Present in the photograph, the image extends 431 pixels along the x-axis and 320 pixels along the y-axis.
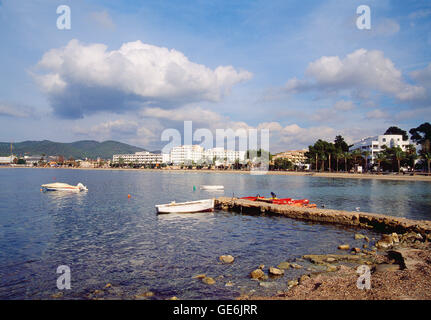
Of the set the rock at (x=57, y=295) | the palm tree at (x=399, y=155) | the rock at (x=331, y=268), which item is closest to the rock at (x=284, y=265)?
the rock at (x=331, y=268)

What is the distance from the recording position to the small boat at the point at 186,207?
111 ft

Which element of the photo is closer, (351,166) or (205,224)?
(205,224)

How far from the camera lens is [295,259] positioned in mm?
17062

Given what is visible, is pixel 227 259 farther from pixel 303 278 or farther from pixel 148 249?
pixel 148 249

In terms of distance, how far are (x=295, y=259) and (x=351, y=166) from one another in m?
142

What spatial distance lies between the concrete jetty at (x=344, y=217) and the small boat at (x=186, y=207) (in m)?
3.54

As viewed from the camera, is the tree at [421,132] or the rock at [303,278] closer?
the rock at [303,278]

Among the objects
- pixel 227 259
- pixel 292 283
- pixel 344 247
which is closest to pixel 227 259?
pixel 227 259

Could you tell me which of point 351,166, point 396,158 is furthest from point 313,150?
point 396,158

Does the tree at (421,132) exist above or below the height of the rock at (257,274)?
above

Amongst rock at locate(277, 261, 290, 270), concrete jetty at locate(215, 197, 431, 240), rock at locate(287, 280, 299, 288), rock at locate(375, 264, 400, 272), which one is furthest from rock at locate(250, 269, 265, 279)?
concrete jetty at locate(215, 197, 431, 240)

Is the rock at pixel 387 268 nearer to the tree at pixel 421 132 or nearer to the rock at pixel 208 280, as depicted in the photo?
the rock at pixel 208 280
